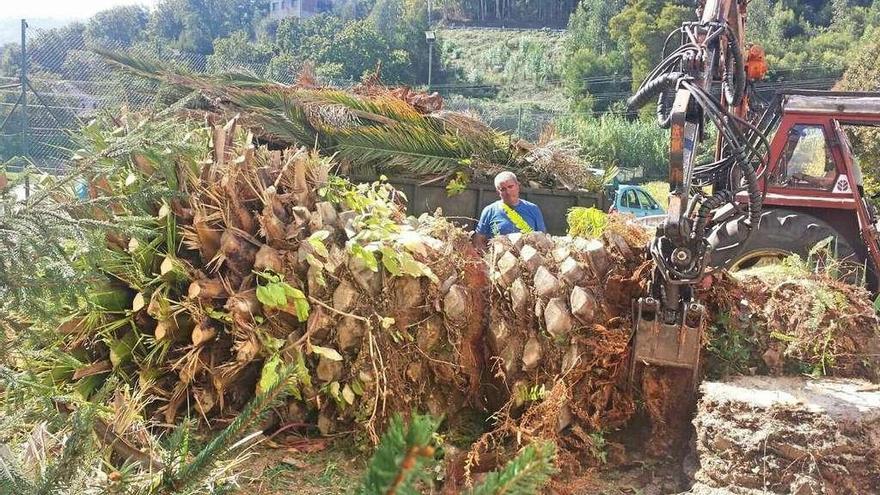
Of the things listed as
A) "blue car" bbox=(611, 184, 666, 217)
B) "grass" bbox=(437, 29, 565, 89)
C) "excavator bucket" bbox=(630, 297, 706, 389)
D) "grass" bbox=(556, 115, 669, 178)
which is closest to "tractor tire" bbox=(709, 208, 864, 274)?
"excavator bucket" bbox=(630, 297, 706, 389)

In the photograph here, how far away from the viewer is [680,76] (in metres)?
4.43

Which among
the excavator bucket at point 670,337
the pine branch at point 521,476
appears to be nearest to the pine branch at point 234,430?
the pine branch at point 521,476

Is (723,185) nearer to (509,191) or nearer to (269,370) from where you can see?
(509,191)

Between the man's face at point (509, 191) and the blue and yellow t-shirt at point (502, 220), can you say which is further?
the man's face at point (509, 191)

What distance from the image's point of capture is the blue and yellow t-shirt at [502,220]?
18.7 ft

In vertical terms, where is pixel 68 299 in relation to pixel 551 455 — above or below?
below

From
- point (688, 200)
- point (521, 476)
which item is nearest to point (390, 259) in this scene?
point (688, 200)

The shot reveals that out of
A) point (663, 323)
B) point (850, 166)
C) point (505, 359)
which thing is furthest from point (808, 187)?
point (505, 359)

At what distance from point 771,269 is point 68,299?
14.1 feet

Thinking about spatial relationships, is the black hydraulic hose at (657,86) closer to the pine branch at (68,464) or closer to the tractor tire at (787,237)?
the tractor tire at (787,237)

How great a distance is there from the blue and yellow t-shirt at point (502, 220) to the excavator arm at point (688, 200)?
128 centimetres

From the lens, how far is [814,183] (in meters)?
7.32

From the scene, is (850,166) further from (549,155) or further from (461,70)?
(461,70)

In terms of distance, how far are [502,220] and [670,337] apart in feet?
6.60
